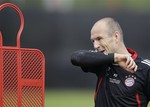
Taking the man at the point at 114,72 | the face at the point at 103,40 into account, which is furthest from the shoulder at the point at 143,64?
the face at the point at 103,40

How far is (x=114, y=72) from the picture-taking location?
3.37 metres

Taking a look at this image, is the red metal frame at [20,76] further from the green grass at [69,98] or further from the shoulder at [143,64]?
the green grass at [69,98]

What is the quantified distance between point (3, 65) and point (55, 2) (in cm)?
761

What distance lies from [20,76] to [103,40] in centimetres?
74

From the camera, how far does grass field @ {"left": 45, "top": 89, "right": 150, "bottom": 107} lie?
9.91m

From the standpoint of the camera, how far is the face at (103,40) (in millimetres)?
3301

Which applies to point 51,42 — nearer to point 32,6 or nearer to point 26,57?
point 32,6

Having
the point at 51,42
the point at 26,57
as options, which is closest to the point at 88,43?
the point at 51,42

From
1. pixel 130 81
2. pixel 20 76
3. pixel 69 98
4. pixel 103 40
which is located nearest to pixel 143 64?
pixel 130 81

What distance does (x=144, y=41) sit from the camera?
10781 mm

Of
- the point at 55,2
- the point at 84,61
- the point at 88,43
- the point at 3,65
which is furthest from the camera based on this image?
the point at 55,2

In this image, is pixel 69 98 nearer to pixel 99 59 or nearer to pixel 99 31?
pixel 99 31

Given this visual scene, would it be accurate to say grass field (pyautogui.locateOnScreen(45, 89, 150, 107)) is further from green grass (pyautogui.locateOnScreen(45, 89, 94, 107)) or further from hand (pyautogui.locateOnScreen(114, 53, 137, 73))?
hand (pyautogui.locateOnScreen(114, 53, 137, 73))

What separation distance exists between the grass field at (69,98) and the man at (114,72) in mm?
6329
